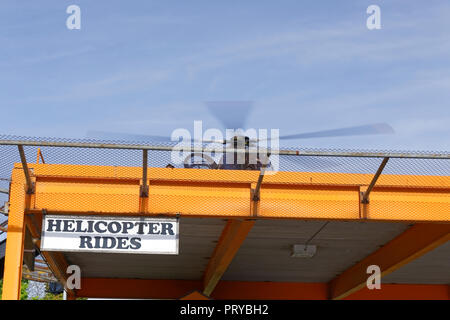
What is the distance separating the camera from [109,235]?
10.1 m

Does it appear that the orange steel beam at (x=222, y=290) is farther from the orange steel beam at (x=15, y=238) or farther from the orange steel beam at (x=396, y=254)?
the orange steel beam at (x=15, y=238)

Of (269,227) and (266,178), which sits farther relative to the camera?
(269,227)

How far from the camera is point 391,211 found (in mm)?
10688

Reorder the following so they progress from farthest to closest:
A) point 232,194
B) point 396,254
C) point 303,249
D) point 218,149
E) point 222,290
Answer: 1. point 222,290
2. point 303,249
3. point 396,254
4. point 232,194
5. point 218,149

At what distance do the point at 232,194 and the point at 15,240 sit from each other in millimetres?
3197

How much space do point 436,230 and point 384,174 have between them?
60.5 inches

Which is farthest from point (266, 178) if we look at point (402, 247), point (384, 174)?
point (402, 247)

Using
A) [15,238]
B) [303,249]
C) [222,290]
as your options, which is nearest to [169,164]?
[15,238]

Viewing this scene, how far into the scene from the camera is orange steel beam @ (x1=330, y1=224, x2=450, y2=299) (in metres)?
11.7

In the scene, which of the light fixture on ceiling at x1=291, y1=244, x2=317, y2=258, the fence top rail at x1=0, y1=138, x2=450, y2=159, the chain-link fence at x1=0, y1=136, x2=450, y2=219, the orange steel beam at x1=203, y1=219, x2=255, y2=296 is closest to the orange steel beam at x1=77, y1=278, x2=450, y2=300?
the orange steel beam at x1=203, y1=219, x2=255, y2=296

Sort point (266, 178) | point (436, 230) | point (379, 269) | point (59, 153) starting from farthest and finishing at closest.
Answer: point (379, 269) → point (436, 230) → point (266, 178) → point (59, 153)

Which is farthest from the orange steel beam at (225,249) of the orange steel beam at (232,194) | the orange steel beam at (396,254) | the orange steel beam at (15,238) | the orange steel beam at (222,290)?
the orange steel beam at (15,238)

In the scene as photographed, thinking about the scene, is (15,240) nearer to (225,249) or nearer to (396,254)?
(225,249)

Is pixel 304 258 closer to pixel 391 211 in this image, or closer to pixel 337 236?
pixel 337 236
